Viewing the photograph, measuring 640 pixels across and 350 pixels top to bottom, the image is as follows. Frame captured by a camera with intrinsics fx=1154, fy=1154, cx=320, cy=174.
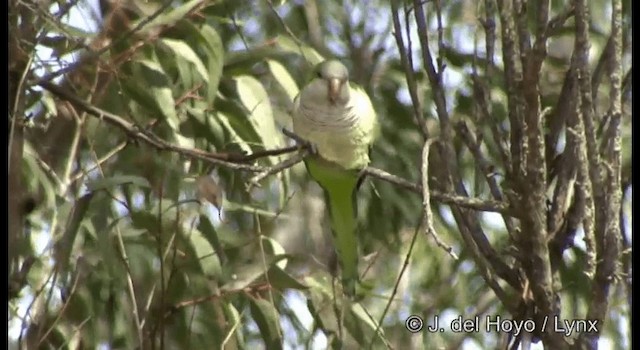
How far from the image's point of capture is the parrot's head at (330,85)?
1916mm

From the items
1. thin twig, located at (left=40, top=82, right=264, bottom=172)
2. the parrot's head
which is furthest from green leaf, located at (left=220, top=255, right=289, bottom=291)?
thin twig, located at (left=40, top=82, right=264, bottom=172)

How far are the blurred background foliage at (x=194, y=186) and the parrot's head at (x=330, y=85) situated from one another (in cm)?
7

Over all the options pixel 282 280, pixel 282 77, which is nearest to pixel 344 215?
pixel 282 280

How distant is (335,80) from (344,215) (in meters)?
0.25

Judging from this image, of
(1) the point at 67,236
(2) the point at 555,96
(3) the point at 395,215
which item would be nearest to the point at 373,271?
(3) the point at 395,215

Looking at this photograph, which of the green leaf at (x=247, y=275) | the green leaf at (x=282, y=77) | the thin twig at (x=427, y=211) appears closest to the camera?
the thin twig at (x=427, y=211)

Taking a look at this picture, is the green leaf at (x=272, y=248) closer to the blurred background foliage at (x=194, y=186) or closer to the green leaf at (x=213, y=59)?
the blurred background foliage at (x=194, y=186)

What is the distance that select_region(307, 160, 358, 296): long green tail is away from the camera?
1.98 metres

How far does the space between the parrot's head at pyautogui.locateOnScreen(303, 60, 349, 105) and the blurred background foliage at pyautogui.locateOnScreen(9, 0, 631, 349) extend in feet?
0.22

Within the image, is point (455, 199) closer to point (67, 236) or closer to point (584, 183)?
point (584, 183)

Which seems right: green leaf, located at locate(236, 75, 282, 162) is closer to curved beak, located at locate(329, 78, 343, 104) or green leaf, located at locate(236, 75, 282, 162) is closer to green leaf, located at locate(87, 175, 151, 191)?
curved beak, located at locate(329, 78, 343, 104)

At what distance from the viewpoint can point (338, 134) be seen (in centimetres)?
191

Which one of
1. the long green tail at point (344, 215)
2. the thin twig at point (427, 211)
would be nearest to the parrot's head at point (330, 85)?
the long green tail at point (344, 215)

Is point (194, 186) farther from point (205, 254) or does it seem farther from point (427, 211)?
point (427, 211)
